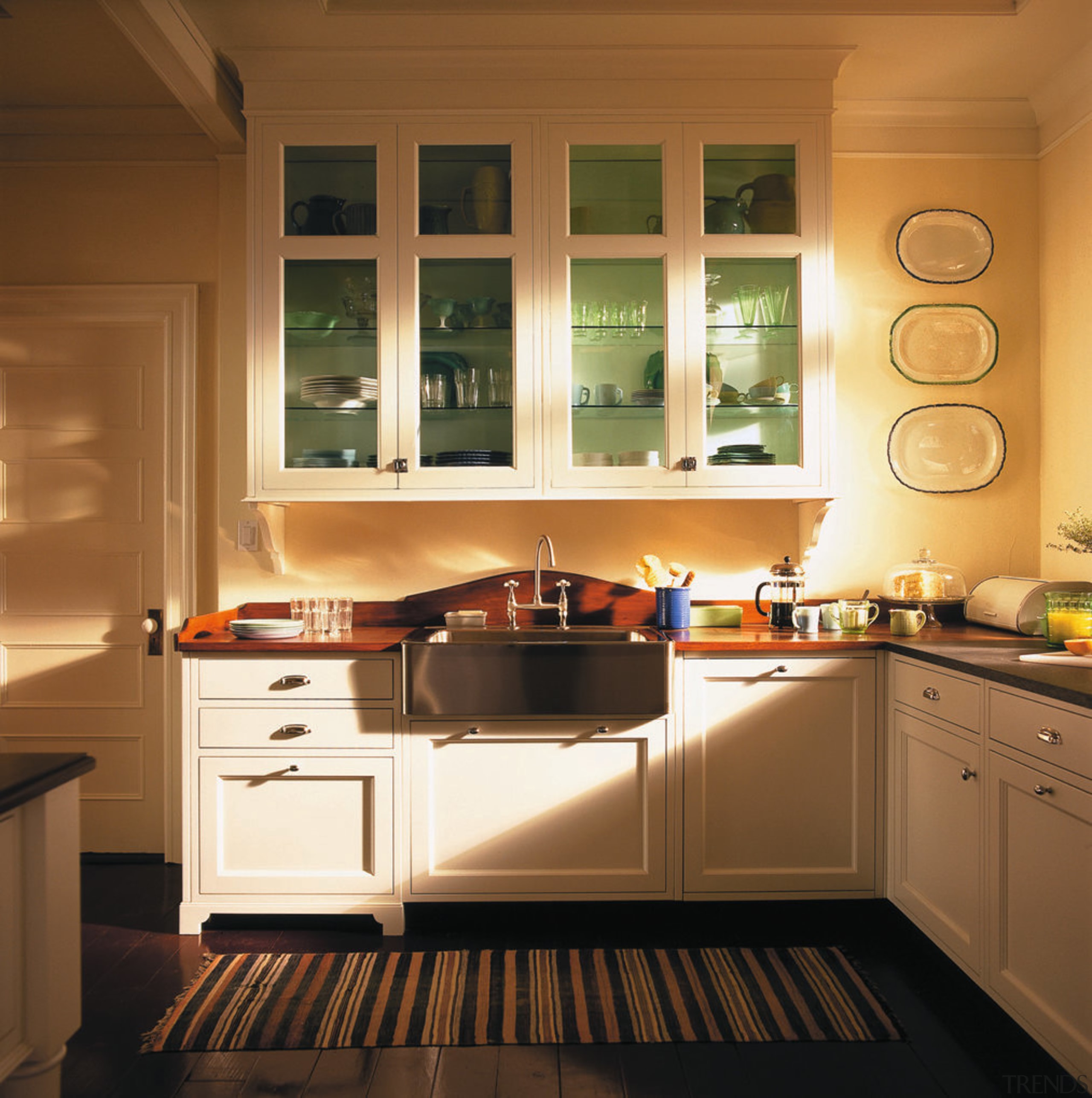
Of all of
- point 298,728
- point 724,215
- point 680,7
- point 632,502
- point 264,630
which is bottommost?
point 298,728

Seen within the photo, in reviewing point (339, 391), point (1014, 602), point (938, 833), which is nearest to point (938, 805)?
point (938, 833)

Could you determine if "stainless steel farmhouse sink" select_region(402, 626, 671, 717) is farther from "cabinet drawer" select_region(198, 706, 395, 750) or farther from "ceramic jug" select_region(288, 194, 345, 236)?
"ceramic jug" select_region(288, 194, 345, 236)

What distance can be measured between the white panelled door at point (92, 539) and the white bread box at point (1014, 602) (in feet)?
8.90

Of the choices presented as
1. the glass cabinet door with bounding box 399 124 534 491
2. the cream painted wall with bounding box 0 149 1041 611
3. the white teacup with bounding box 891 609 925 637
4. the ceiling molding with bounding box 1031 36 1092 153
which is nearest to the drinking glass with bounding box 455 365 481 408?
the glass cabinet door with bounding box 399 124 534 491

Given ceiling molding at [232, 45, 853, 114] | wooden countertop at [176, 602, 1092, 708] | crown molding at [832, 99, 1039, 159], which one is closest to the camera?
wooden countertop at [176, 602, 1092, 708]

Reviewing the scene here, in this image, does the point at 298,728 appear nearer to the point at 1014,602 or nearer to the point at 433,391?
the point at 433,391

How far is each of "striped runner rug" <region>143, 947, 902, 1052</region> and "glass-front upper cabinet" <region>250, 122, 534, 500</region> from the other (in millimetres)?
1324

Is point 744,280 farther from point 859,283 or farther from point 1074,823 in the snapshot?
point 1074,823

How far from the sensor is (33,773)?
1169mm

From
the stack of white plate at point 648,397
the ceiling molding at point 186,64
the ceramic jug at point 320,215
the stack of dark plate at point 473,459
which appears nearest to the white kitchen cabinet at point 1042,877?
the stack of white plate at point 648,397

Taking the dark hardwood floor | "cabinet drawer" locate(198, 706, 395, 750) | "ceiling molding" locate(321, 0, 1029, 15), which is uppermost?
"ceiling molding" locate(321, 0, 1029, 15)

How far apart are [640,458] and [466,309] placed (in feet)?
2.32

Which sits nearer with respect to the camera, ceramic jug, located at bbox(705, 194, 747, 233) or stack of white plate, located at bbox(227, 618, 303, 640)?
stack of white plate, located at bbox(227, 618, 303, 640)

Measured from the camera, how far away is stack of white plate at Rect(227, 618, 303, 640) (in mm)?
2521
